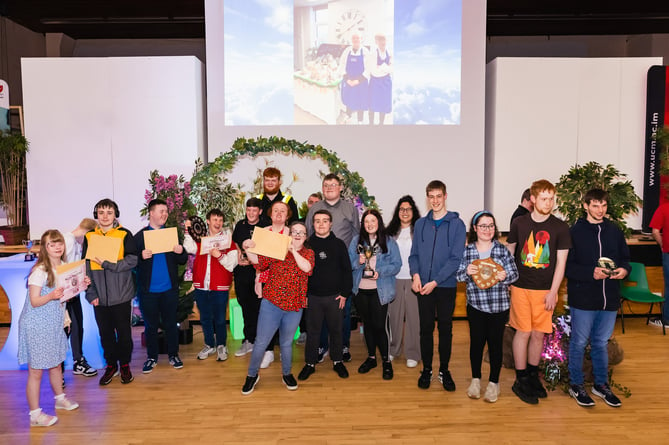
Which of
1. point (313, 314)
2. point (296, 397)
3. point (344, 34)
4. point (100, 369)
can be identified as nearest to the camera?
point (296, 397)

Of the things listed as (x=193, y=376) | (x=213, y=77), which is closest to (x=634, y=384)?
(x=193, y=376)

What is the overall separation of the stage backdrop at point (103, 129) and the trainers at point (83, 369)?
12.5 feet

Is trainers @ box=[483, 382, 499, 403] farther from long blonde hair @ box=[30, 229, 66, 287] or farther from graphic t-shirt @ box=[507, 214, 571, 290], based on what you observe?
long blonde hair @ box=[30, 229, 66, 287]

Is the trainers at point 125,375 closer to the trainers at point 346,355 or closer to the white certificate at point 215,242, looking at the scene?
the white certificate at point 215,242

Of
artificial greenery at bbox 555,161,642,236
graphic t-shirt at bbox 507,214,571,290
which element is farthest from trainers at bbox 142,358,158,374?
artificial greenery at bbox 555,161,642,236

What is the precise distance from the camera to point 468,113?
23.8 ft

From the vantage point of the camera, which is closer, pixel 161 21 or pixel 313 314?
pixel 313 314

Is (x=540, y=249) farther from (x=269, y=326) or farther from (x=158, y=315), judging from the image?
(x=158, y=315)

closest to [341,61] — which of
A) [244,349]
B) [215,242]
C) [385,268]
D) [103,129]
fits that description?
[103,129]

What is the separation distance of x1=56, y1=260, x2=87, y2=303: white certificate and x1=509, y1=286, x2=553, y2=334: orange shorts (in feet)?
9.93

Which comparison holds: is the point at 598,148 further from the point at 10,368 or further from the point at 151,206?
the point at 10,368

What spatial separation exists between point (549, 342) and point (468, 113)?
14.2ft

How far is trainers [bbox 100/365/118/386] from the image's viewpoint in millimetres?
3738

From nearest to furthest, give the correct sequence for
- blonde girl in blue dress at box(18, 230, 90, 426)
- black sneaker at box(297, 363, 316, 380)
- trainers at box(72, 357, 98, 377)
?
blonde girl in blue dress at box(18, 230, 90, 426) < black sneaker at box(297, 363, 316, 380) < trainers at box(72, 357, 98, 377)
